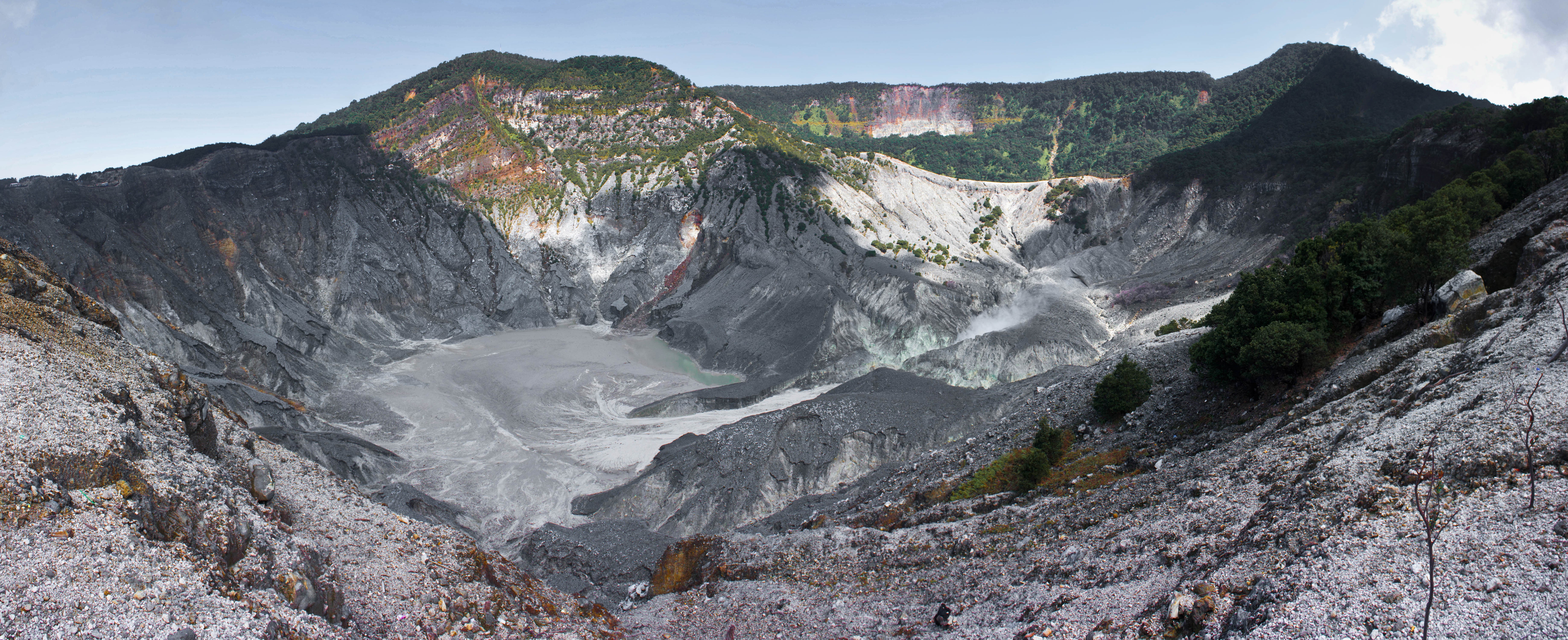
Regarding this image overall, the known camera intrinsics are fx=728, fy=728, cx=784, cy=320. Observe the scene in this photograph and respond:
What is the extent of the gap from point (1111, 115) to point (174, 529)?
143m

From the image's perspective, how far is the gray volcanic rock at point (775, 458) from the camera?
106ft

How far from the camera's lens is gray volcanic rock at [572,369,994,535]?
3222 centimetres

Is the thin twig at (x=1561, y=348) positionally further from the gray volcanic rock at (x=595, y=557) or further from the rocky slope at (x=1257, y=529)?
the gray volcanic rock at (x=595, y=557)

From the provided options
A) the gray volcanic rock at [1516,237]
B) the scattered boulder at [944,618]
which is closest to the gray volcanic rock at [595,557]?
the scattered boulder at [944,618]

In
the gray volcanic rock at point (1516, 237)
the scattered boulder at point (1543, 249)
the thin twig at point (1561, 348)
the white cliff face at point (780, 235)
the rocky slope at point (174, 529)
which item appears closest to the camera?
the rocky slope at point (174, 529)

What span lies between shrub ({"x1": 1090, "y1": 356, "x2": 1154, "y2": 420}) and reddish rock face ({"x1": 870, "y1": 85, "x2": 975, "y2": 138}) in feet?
419

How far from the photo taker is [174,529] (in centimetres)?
1241

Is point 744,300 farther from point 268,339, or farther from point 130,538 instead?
point 130,538

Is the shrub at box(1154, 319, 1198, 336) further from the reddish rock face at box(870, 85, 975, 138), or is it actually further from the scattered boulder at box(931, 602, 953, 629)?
the reddish rock face at box(870, 85, 975, 138)

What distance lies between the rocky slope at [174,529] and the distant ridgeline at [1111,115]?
85.3 m

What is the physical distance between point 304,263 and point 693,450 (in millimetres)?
53115

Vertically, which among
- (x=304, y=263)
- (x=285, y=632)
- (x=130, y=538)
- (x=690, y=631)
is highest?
(x=304, y=263)

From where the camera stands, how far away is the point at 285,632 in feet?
36.9

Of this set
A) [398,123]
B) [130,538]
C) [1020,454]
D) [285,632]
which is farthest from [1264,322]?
[398,123]
